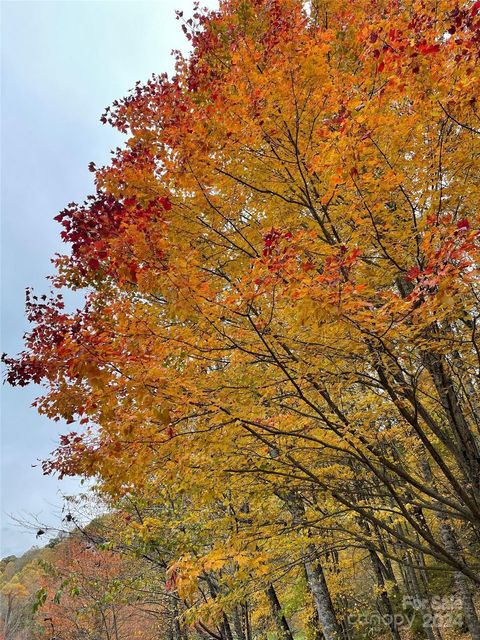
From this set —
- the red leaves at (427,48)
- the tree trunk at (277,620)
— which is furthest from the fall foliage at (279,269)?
the tree trunk at (277,620)

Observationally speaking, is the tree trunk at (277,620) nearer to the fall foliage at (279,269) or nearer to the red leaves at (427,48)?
the fall foliage at (279,269)

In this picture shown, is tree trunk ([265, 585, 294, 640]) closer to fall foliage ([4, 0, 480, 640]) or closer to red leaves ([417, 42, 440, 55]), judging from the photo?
fall foliage ([4, 0, 480, 640])

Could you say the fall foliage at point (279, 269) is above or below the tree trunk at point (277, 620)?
above

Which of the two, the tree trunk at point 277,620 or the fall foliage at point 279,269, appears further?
the tree trunk at point 277,620

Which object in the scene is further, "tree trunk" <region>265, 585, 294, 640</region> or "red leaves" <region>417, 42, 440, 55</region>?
"tree trunk" <region>265, 585, 294, 640</region>

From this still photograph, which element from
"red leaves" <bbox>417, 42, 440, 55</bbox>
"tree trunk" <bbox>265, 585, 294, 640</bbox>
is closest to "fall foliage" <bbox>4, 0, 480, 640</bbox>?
"red leaves" <bbox>417, 42, 440, 55</bbox>

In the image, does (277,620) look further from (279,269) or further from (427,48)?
(427,48)

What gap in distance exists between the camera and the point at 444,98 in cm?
264

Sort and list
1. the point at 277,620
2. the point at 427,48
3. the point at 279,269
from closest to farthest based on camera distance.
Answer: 1. the point at 279,269
2. the point at 427,48
3. the point at 277,620

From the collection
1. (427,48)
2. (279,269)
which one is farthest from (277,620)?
(427,48)

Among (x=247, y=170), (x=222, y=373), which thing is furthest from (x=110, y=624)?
(x=247, y=170)

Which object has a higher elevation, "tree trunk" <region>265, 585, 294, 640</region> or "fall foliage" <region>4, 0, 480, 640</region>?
"fall foliage" <region>4, 0, 480, 640</region>

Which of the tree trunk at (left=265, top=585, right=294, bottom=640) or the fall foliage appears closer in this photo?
the fall foliage

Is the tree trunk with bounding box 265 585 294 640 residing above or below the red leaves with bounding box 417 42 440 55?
below
